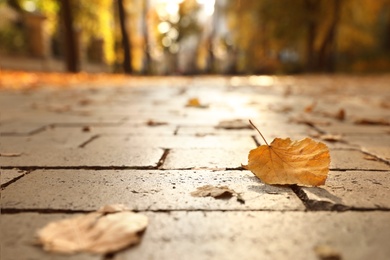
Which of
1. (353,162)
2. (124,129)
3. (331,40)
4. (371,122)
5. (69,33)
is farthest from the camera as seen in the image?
(331,40)

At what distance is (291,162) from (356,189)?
0.79 feet

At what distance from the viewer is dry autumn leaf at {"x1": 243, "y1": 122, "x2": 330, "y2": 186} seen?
132cm

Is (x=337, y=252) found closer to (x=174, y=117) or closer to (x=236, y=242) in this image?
(x=236, y=242)

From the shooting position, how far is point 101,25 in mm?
26047

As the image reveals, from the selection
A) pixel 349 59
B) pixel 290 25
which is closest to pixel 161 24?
pixel 349 59

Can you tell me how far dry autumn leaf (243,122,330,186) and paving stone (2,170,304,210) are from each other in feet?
0.15

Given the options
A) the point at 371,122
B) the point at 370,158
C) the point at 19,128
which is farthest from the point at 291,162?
the point at 19,128

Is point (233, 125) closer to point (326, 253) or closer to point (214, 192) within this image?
point (214, 192)

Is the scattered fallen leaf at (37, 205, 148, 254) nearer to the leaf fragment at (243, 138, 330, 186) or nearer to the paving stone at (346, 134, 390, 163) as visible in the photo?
the leaf fragment at (243, 138, 330, 186)

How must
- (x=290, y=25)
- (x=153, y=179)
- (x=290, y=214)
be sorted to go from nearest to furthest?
(x=290, y=214)
(x=153, y=179)
(x=290, y=25)

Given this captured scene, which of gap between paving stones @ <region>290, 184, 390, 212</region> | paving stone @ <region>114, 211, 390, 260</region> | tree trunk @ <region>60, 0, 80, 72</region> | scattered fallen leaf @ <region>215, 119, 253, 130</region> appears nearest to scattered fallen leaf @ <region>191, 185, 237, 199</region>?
paving stone @ <region>114, 211, 390, 260</region>

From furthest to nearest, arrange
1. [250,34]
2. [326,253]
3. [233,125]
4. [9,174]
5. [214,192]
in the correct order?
[250,34] < [233,125] < [9,174] < [214,192] < [326,253]

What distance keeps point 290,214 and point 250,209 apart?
0.38 feet

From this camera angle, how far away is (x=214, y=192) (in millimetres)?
1247
